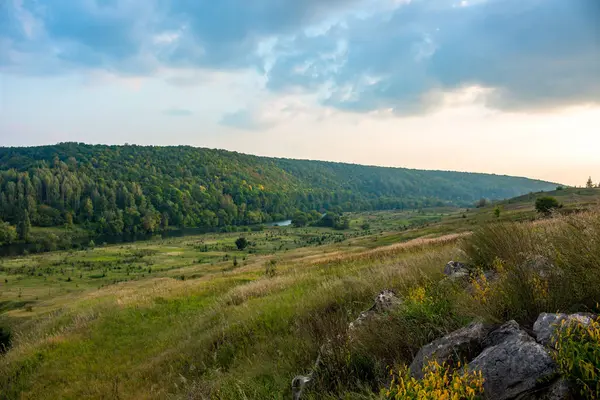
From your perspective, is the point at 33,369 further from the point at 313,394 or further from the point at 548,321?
the point at 548,321

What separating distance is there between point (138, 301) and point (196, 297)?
3044 mm

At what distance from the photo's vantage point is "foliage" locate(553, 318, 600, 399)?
2719mm

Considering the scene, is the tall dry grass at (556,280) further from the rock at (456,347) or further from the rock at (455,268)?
the rock at (455,268)

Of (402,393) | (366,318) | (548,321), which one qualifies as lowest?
(366,318)

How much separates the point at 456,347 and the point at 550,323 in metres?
0.95

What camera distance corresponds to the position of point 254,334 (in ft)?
29.6

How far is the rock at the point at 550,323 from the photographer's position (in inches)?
133

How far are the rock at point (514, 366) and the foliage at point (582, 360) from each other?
0.64 ft

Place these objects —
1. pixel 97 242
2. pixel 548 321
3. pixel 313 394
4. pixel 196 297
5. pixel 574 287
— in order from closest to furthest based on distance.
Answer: pixel 548 321 → pixel 574 287 → pixel 313 394 → pixel 196 297 → pixel 97 242

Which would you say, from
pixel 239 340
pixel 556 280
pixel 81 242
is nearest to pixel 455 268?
pixel 556 280

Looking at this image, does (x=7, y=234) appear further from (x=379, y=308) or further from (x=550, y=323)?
(x=550, y=323)

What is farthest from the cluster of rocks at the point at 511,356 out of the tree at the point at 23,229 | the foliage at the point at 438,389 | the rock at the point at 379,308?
the tree at the point at 23,229

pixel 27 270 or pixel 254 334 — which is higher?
pixel 254 334

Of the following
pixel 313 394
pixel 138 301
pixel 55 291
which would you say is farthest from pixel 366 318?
pixel 55 291
